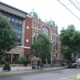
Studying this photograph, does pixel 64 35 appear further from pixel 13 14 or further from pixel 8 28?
pixel 8 28

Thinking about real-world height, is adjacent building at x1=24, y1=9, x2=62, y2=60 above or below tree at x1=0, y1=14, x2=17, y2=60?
above

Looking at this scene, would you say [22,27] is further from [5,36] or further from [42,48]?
[5,36]

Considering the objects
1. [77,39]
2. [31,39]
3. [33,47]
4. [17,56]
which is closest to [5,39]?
[33,47]

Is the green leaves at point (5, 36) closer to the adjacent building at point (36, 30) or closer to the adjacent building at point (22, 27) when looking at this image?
the adjacent building at point (22, 27)

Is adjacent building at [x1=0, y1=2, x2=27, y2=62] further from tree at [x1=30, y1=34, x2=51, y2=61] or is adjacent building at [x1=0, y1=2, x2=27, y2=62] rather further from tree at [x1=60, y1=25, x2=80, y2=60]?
tree at [x1=60, y1=25, x2=80, y2=60]

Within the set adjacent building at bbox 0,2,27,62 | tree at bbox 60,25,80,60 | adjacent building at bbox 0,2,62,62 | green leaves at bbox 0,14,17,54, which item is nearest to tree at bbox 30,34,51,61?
adjacent building at bbox 0,2,27,62

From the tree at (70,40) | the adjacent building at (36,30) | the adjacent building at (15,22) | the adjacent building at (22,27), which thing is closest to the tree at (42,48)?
the adjacent building at (15,22)

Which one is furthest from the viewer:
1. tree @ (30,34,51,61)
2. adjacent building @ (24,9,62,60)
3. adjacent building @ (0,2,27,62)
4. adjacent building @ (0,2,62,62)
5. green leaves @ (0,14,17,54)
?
adjacent building @ (24,9,62,60)

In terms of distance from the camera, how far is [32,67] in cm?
3130

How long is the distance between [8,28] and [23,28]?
557 inches

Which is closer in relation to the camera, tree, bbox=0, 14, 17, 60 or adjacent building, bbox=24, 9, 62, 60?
tree, bbox=0, 14, 17, 60

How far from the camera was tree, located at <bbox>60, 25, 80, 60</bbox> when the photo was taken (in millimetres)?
40969

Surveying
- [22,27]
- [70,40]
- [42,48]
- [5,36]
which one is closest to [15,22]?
[22,27]

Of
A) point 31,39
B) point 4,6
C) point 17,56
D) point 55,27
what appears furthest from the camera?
point 55,27
